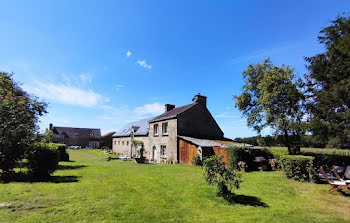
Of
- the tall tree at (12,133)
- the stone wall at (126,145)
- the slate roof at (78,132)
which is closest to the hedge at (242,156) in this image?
the tall tree at (12,133)

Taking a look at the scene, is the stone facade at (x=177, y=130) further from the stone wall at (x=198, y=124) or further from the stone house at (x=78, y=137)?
the stone house at (x=78, y=137)

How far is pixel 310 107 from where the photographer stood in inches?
720

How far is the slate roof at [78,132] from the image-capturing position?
62525 millimetres

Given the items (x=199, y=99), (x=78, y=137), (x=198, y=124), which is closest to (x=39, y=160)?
(x=198, y=124)

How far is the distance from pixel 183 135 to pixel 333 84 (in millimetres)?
14535

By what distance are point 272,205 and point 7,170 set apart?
1296 cm

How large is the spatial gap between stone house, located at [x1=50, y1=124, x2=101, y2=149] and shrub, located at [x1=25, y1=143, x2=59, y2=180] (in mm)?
57982

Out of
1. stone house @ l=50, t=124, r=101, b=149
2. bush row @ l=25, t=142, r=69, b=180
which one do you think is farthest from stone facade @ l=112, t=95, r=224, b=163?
stone house @ l=50, t=124, r=101, b=149

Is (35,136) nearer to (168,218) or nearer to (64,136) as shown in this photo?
(168,218)

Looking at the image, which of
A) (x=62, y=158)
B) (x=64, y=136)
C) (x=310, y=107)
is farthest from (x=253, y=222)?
(x=64, y=136)

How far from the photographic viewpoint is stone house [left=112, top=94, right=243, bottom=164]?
2006 cm

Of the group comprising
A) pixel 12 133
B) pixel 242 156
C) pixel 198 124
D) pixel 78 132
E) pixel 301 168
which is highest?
pixel 78 132

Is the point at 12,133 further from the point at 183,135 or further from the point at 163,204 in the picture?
the point at 183,135

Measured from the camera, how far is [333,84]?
15.8 m
